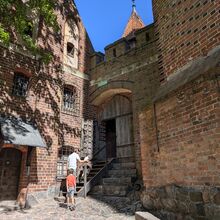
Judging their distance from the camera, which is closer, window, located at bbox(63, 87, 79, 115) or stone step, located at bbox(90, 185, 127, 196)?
stone step, located at bbox(90, 185, 127, 196)

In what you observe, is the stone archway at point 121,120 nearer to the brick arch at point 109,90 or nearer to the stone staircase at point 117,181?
the brick arch at point 109,90

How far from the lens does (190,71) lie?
15.1 feet

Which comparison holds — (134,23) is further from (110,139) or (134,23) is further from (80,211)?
(80,211)

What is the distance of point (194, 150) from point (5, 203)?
20.4 ft

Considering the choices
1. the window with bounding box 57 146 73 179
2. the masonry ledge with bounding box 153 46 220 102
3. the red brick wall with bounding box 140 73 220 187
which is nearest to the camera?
the red brick wall with bounding box 140 73 220 187

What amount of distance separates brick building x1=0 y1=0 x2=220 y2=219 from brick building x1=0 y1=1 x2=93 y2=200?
39mm

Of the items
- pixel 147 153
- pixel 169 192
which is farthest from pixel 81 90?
pixel 169 192

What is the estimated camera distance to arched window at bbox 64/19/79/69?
10961 millimetres

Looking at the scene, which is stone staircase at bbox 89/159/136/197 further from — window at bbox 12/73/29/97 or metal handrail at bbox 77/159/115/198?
window at bbox 12/73/29/97

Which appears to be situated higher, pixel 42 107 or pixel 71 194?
pixel 42 107

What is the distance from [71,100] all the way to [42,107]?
6.36 ft

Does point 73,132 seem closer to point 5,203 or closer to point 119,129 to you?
point 119,129

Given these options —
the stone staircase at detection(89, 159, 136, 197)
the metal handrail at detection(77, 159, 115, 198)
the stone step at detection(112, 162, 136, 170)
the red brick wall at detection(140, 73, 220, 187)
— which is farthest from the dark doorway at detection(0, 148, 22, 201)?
the red brick wall at detection(140, 73, 220, 187)

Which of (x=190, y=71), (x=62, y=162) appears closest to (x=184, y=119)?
(x=190, y=71)
